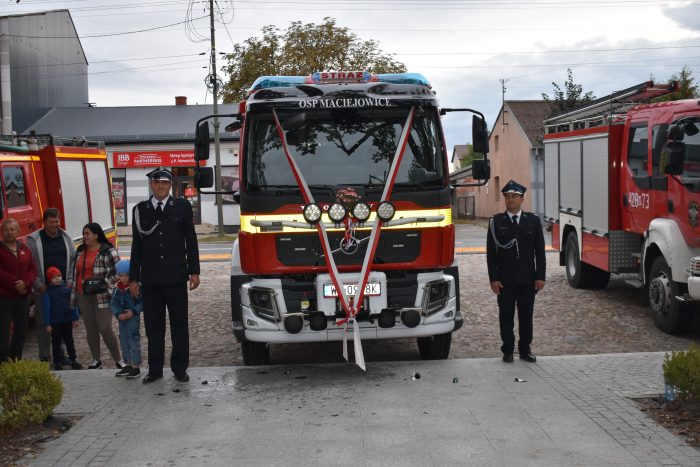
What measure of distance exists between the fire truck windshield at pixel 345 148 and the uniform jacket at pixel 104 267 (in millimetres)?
1795

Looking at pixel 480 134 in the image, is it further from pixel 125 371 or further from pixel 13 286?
pixel 13 286

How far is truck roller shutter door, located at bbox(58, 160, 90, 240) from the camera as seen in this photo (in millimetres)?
12250

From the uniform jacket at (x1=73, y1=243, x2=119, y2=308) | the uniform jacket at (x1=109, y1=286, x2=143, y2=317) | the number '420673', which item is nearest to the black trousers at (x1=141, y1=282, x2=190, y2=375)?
the uniform jacket at (x1=109, y1=286, x2=143, y2=317)

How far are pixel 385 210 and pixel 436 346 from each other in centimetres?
195

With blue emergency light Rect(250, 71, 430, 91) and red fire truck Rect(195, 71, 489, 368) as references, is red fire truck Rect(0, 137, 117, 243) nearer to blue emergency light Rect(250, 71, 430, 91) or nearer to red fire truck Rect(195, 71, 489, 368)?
red fire truck Rect(195, 71, 489, 368)

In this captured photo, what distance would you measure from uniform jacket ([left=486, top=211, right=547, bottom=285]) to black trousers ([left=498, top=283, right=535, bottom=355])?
12 centimetres

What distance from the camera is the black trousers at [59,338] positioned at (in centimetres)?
909

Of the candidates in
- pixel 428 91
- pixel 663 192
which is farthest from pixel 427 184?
pixel 663 192

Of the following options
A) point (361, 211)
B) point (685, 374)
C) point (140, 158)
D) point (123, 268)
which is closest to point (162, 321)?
point (123, 268)

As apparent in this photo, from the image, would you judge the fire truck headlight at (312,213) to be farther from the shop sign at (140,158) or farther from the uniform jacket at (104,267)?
the shop sign at (140,158)

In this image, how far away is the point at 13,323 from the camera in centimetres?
820

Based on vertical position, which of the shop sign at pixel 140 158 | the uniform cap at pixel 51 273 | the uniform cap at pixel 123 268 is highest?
the shop sign at pixel 140 158

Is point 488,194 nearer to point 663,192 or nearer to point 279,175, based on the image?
point 663,192

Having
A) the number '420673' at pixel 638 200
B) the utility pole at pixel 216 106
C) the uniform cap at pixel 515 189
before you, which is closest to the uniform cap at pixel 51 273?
the uniform cap at pixel 515 189
